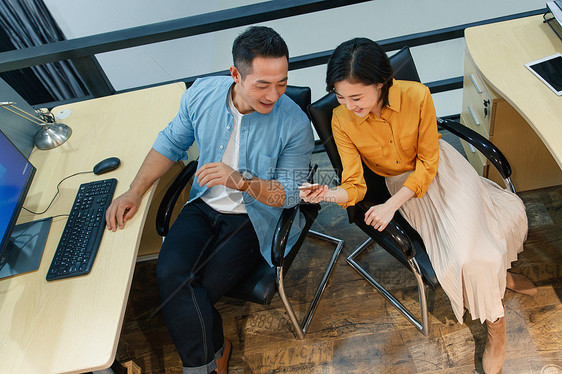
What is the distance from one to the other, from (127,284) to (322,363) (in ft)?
3.15

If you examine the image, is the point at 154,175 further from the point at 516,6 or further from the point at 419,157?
the point at 516,6

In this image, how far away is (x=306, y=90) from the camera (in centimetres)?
171

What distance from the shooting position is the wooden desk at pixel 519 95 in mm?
1573

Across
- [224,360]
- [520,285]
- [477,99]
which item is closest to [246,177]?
[224,360]

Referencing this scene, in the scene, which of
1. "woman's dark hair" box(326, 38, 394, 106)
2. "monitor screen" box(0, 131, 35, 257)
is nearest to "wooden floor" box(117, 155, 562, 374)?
"monitor screen" box(0, 131, 35, 257)

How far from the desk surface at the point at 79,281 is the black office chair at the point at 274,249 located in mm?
124

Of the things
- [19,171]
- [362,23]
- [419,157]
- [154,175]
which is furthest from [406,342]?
[362,23]

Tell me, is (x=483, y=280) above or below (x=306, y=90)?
below

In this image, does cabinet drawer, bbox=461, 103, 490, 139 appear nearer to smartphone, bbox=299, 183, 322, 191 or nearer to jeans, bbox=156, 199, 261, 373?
smartphone, bbox=299, 183, 322, 191

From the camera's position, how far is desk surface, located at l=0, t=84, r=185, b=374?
1.24m

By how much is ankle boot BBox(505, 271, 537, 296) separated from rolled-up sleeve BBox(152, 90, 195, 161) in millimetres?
1525

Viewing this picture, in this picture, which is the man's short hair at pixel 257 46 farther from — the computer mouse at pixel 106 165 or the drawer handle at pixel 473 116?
the drawer handle at pixel 473 116

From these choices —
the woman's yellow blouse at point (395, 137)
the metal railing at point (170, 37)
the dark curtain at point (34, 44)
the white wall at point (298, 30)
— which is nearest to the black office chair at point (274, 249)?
the woman's yellow blouse at point (395, 137)

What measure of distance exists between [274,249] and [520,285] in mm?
1152
